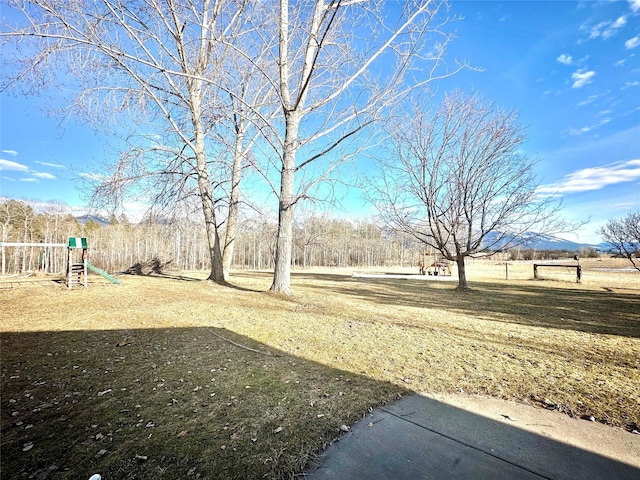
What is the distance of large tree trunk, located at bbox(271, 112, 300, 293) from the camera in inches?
299

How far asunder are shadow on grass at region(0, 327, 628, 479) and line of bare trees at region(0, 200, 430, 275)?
7061 mm

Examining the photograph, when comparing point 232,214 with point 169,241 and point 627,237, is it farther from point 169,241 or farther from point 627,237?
point 627,237

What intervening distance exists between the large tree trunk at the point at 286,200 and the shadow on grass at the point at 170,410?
409cm

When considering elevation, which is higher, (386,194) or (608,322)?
(386,194)

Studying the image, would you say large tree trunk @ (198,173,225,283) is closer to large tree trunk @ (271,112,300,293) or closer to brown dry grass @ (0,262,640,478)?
large tree trunk @ (271,112,300,293)

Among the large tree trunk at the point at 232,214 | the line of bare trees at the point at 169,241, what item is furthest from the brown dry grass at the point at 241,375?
the line of bare trees at the point at 169,241

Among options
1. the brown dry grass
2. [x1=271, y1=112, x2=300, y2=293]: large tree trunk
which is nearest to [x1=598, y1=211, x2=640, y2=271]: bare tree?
the brown dry grass

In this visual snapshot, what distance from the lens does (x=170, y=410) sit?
7.54ft

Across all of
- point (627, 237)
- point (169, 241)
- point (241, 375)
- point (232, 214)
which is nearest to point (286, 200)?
point (232, 214)

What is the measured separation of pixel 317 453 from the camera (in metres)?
1.89

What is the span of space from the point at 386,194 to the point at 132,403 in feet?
33.7

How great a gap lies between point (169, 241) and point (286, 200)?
24.2 ft

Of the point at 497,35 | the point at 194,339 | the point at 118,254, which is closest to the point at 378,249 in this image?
the point at 118,254

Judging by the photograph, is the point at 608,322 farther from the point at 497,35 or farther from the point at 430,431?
the point at 497,35
